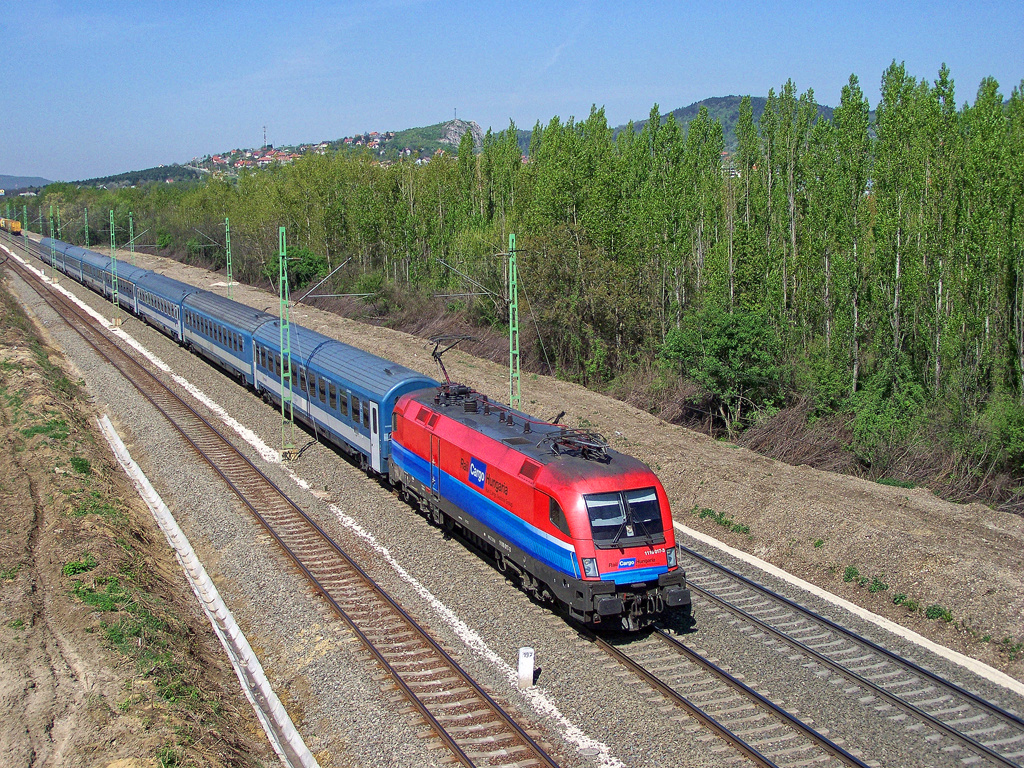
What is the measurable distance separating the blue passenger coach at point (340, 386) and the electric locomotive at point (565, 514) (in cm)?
370

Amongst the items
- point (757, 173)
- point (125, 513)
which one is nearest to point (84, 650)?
point (125, 513)

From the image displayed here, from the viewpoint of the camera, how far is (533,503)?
14023 mm

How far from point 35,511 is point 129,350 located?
2423cm

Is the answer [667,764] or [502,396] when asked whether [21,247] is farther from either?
[667,764]

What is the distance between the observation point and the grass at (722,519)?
745 inches

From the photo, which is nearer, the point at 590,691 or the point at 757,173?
the point at 590,691

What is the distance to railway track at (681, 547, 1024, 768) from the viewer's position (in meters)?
10.9

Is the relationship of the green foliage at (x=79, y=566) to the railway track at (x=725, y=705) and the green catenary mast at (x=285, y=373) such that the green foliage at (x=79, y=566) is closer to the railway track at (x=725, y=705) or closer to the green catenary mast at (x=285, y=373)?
the green catenary mast at (x=285, y=373)

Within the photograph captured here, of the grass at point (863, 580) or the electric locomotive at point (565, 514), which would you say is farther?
the grass at point (863, 580)

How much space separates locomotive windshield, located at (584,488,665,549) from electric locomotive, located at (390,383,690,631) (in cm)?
2

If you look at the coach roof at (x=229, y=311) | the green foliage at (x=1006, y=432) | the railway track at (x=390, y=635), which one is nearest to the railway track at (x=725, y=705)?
the railway track at (x=390, y=635)

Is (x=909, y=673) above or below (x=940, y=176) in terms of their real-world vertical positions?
below

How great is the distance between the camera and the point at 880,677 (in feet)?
41.5

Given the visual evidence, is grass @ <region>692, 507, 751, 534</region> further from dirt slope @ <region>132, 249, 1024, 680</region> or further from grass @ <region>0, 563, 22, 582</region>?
grass @ <region>0, 563, 22, 582</region>
